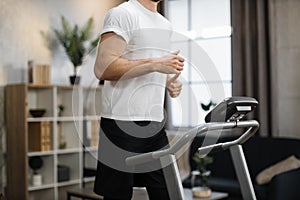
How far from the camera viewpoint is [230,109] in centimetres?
158

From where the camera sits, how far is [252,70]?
458cm

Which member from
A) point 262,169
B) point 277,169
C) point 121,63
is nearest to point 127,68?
point 121,63

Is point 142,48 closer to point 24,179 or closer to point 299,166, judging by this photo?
point 299,166

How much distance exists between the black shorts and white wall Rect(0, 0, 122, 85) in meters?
2.92

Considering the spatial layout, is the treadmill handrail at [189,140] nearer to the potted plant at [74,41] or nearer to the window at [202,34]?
the window at [202,34]

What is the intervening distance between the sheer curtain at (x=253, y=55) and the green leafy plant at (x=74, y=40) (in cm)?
152

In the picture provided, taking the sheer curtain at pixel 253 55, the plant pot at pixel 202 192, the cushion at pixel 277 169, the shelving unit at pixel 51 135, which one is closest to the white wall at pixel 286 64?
the sheer curtain at pixel 253 55

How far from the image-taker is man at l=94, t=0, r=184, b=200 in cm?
174

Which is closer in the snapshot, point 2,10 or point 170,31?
point 170,31

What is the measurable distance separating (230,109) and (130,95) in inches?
16.7

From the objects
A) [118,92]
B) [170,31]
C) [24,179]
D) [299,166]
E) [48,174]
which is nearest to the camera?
[118,92]

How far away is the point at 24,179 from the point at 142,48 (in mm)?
2827

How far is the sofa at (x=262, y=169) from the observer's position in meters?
3.56

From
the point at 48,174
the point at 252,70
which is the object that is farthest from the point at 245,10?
the point at 48,174
